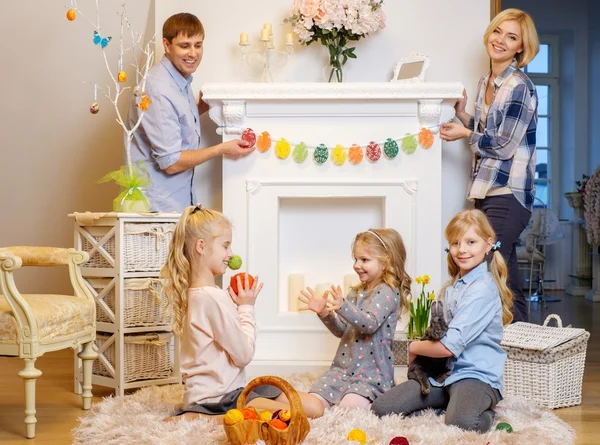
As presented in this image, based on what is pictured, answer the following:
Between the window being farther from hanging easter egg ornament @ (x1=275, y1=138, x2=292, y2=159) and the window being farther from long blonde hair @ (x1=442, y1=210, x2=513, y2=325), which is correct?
long blonde hair @ (x1=442, y1=210, x2=513, y2=325)

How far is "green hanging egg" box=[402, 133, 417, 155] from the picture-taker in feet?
12.5

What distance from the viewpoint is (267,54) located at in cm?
396

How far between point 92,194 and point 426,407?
265cm

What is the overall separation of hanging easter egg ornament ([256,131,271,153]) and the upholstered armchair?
3.43 feet

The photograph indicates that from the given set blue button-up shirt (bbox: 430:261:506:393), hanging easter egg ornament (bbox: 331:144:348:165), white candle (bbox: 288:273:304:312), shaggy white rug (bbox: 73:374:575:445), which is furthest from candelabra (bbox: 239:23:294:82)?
shaggy white rug (bbox: 73:374:575:445)

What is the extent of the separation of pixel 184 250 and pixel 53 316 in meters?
0.56

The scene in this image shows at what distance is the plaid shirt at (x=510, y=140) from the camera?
3.56m

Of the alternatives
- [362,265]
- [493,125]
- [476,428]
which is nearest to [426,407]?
[476,428]

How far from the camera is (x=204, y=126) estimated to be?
4082mm

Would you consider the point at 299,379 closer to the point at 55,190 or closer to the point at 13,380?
the point at 13,380

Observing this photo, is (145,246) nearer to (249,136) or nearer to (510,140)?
(249,136)

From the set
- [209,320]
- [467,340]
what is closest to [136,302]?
[209,320]

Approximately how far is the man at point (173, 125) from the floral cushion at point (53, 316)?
755 mm

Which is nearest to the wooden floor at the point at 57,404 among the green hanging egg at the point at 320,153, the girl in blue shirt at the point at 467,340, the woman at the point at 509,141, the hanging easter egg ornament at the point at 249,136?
the girl in blue shirt at the point at 467,340
